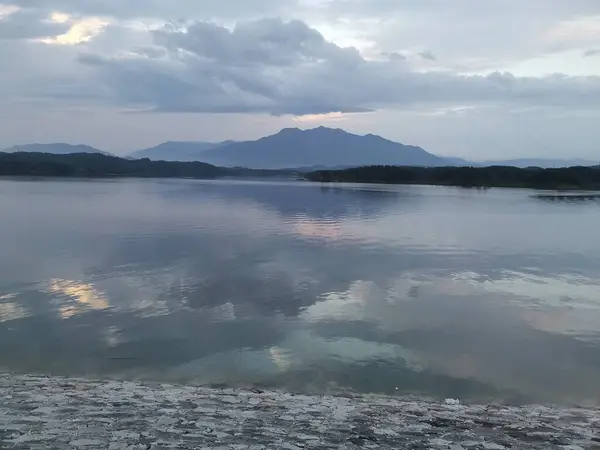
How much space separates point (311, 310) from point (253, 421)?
560cm

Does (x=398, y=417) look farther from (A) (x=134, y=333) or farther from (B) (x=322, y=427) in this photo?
(A) (x=134, y=333)

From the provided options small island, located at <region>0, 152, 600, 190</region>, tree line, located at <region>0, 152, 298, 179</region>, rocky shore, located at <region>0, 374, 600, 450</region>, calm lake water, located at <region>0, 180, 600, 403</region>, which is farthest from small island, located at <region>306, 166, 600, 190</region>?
rocky shore, located at <region>0, 374, 600, 450</region>

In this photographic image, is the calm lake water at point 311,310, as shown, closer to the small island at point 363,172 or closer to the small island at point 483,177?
the small island at point 483,177

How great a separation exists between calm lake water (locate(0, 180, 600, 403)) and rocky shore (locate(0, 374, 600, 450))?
697 mm

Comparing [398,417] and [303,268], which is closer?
[398,417]

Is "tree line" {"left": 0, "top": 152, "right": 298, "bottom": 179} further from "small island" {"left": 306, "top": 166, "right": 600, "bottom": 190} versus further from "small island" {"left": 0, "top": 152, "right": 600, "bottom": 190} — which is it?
"small island" {"left": 306, "top": 166, "right": 600, "bottom": 190}

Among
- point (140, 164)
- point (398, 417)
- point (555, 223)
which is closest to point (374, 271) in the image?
point (398, 417)

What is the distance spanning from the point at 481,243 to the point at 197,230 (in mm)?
12095

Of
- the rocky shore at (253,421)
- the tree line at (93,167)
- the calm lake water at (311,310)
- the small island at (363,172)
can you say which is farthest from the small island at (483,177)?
the rocky shore at (253,421)

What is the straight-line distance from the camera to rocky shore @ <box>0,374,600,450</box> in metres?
5.80

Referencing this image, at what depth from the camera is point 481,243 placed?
22.7 metres

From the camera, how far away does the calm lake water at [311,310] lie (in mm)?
8617

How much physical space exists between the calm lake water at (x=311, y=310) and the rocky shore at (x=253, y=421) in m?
0.70

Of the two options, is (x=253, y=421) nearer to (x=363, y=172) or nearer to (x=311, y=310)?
(x=311, y=310)
